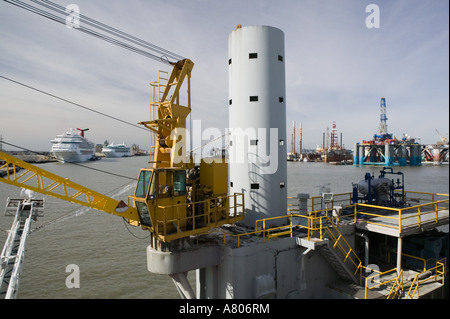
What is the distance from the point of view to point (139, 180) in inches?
448

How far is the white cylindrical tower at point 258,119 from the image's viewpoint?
44.6ft

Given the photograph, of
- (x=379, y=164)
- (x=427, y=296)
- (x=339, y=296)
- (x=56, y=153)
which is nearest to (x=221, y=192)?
(x=339, y=296)

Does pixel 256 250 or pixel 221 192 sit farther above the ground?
pixel 221 192

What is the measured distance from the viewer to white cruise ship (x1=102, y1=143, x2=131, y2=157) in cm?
17012

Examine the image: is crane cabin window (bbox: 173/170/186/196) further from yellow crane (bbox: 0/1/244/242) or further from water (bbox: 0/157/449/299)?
water (bbox: 0/157/449/299)

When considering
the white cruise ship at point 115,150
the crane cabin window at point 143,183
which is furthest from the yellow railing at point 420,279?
the white cruise ship at point 115,150

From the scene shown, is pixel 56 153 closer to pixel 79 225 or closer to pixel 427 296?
pixel 79 225

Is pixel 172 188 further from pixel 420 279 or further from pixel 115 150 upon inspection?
pixel 115 150

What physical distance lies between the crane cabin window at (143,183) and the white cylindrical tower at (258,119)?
4517 mm

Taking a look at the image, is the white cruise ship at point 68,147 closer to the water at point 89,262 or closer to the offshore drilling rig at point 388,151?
the water at point 89,262

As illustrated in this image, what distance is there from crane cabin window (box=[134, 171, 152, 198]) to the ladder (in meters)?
6.40

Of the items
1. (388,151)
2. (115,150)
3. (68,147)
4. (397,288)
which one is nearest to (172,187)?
(397,288)

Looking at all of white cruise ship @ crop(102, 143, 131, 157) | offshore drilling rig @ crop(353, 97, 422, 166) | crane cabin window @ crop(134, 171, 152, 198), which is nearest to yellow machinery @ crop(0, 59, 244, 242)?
crane cabin window @ crop(134, 171, 152, 198)
